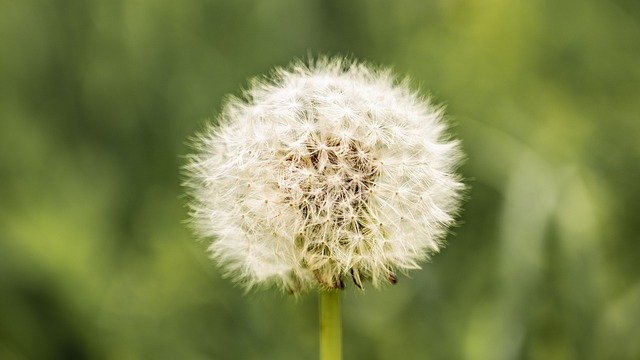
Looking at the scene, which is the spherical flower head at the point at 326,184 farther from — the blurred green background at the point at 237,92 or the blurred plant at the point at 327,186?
the blurred green background at the point at 237,92

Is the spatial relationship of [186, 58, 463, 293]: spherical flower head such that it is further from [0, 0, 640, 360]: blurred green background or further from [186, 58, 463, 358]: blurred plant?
[0, 0, 640, 360]: blurred green background

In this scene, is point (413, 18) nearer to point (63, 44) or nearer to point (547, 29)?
point (547, 29)

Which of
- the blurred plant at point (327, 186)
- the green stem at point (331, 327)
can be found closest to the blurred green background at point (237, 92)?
the blurred plant at point (327, 186)

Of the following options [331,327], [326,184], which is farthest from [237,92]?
[331,327]

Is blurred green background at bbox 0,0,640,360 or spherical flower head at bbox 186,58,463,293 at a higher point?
blurred green background at bbox 0,0,640,360

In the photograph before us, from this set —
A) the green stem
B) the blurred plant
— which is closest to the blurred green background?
the blurred plant

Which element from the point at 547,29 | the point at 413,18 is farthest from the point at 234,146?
the point at 547,29

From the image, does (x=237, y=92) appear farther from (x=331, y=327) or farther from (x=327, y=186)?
(x=331, y=327)
